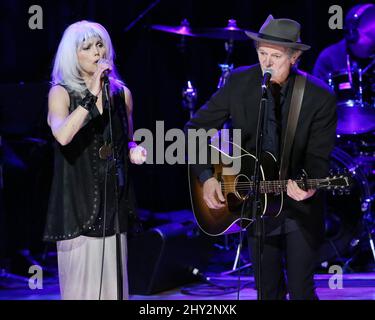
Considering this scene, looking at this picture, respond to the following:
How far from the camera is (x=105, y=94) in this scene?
3.92 meters

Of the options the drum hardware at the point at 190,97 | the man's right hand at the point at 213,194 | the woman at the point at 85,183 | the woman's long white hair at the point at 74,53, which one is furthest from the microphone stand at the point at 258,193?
the drum hardware at the point at 190,97

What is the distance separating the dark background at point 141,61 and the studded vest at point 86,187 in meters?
2.62

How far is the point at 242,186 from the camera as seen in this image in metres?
4.71

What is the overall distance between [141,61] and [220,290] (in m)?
2.94

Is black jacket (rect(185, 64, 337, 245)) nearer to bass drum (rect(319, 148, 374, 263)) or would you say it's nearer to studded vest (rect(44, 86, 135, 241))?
studded vest (rect(44, 86, 135, 241))

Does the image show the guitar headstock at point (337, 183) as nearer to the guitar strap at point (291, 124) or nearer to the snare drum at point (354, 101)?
the guitar strap at point (291, 124)

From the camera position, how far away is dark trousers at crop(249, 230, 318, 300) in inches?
171

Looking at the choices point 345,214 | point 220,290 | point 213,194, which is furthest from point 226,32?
point 213,194

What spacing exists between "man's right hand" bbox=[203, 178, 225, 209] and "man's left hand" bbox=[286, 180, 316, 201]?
69 centimetres

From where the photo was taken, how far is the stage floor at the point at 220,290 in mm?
6223
